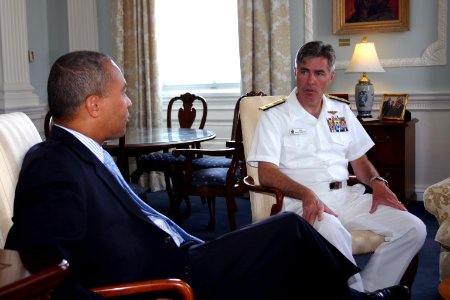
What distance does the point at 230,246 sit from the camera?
5.49 ft

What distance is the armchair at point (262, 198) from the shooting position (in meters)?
2.47

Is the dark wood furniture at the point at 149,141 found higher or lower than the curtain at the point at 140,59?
lower

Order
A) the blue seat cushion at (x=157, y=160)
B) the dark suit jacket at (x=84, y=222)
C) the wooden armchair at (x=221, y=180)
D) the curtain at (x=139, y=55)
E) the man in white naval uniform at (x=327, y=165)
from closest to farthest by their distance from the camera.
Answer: the dark suit jacket at (x=84, y=222) → the man in white naval uniform at (x=327, y=165) → the wooden armchair at (x=221, y=180) → the blue seat cushion at (x=157, y=160) → the curtain at (x=139, y=55)

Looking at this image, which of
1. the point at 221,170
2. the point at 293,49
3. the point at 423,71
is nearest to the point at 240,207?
the point at 221,170

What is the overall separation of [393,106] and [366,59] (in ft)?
1.37

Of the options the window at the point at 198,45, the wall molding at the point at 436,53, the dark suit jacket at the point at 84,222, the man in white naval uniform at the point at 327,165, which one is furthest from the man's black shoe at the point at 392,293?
the window at the point at 198,45

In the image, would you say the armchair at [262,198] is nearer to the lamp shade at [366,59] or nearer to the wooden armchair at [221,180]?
the wooden armchair at [221,180]

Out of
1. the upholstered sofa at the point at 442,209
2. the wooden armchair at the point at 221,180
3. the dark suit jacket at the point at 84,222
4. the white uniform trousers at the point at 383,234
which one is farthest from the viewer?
the wooden armchair at the point at 221,180

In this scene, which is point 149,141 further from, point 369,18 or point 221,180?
point 369,18

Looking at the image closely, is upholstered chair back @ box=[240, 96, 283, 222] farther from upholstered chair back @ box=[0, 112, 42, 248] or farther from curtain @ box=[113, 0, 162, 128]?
curtain @ box=[113, 0, 162, 128]

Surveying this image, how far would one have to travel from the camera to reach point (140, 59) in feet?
18.7

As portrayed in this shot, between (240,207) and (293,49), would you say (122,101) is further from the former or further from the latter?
(293,49)

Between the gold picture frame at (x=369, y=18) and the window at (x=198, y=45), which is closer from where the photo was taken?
the gold picture frame at (x=369, y=18)

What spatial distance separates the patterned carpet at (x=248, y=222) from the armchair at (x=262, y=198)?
0.51 m
